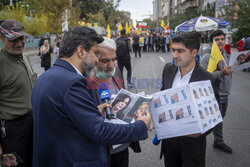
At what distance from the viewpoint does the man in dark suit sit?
2078 millimetres

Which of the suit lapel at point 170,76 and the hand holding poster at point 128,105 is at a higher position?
the suit lapel at point 170,76

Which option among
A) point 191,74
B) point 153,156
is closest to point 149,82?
point 153,156

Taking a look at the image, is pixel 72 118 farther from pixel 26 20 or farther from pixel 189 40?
pixel 26 20

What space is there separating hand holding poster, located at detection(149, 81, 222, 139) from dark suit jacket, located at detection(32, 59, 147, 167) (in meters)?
0.48

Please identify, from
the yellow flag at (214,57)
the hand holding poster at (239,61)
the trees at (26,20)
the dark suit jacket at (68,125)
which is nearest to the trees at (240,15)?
the hand holding poster at (239,61)

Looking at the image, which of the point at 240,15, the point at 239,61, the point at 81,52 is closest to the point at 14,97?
the point at 81,52

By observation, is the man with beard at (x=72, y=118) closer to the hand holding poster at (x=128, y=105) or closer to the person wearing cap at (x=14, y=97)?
the hand holding poster at (x=128, y=105)

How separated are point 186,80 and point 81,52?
1225mm

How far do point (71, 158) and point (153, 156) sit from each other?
A: 7.98 ft

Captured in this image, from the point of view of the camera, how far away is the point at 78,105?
1251 mm

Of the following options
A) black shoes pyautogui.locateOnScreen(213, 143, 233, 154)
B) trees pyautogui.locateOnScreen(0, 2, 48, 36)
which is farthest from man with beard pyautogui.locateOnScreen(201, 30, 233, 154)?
trees pyautogui.locateOnScreen(0, 2, 48, 36)

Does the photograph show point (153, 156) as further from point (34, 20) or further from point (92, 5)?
point (92, 5)

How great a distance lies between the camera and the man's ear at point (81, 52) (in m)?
1.40

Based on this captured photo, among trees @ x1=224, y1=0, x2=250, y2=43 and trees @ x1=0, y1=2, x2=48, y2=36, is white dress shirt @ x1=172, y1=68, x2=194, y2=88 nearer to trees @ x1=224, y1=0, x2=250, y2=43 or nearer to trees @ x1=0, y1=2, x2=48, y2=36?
trees @ x1=224, y1=0, x2=250, y2=43
